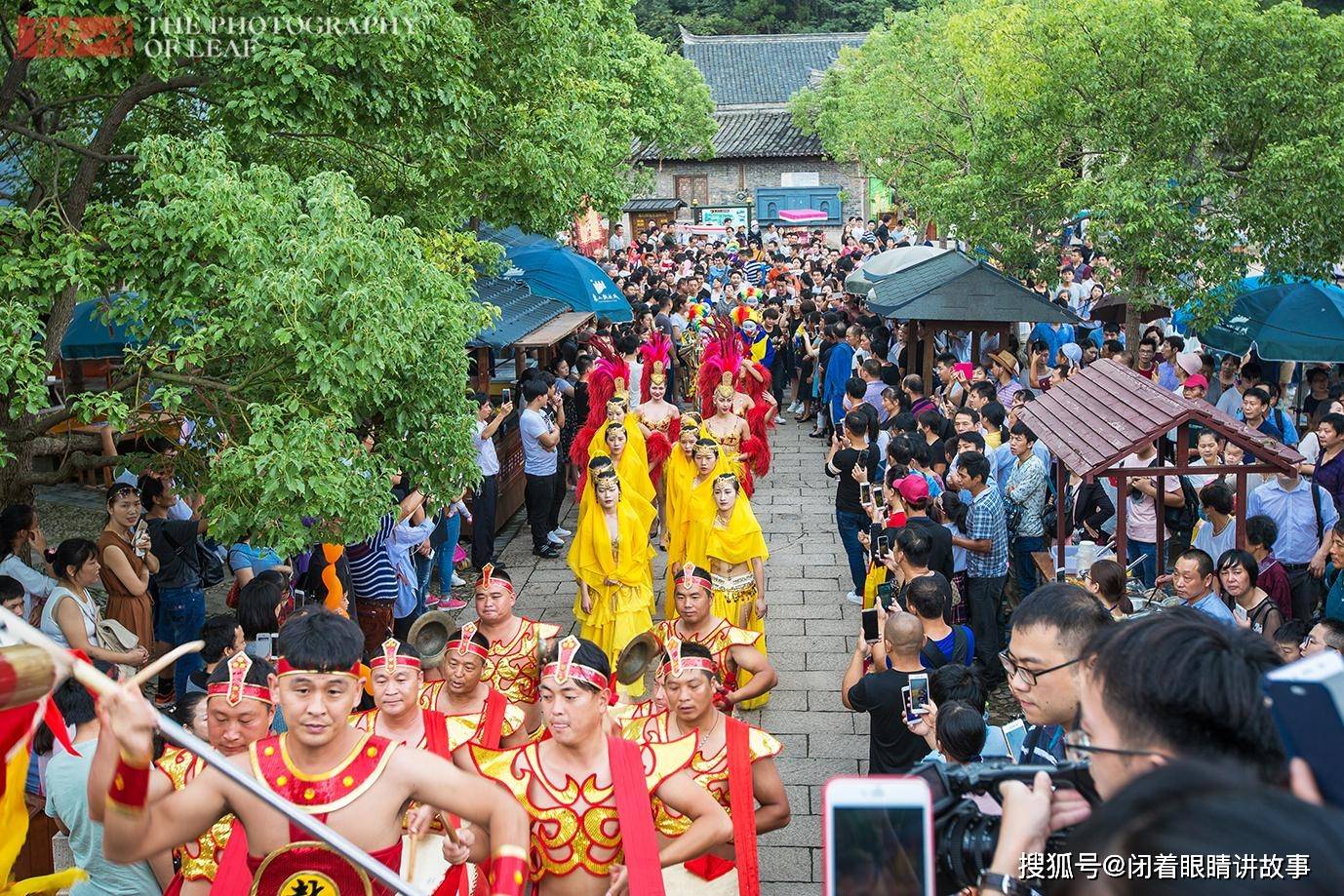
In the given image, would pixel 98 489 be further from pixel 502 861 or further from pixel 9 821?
pixel 502 861

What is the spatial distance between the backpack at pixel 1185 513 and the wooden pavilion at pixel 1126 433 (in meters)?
0.99

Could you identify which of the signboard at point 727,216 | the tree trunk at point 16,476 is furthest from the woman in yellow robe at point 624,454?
the signboard at point 727,216

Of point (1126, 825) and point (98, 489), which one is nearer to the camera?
point (1126, 825)

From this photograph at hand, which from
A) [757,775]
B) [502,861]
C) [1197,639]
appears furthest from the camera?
[757,775]

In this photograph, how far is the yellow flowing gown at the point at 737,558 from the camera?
8.97m

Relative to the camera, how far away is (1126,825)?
1.71 metres

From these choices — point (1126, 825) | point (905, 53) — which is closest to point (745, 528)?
point (1126, 825)

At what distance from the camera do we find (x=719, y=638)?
7184 millimetres

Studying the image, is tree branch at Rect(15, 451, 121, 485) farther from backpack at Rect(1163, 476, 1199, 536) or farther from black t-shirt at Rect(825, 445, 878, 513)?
backpack at Rect(1163, 476, 1199, 536)

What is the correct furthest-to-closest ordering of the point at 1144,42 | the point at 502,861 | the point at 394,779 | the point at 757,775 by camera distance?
1. the point at 1144,42
2. the point at 757,775
3. the point at 394,779
4. the point at 502,861

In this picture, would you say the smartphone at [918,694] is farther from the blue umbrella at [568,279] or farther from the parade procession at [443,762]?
the blue umbrella at [568,279]

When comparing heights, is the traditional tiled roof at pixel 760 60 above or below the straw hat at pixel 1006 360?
above

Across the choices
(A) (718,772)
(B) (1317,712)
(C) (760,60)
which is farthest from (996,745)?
(C) (760,60)

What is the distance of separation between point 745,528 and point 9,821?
5.56 metres
